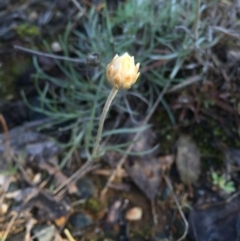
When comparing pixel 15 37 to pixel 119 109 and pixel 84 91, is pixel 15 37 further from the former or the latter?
pixel 119 109

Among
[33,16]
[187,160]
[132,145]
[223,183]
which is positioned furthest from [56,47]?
[223,183]

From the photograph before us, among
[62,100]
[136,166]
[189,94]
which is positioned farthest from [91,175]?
[189,94]

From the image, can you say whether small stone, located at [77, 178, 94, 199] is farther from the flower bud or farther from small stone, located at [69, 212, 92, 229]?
the flower bud

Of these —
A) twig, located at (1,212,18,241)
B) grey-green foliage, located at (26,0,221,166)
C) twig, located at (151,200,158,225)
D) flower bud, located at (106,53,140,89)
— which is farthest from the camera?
grey-green foliage, located at (26,0,221,166)

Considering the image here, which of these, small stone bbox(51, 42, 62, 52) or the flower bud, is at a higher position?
the flower bud

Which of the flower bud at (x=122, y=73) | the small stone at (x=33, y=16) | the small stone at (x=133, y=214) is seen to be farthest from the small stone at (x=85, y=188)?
the small stone at (x=33, y=16)

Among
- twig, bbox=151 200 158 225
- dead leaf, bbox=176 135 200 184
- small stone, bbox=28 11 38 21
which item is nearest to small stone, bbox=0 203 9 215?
twig, bbox=151 200 158 225
